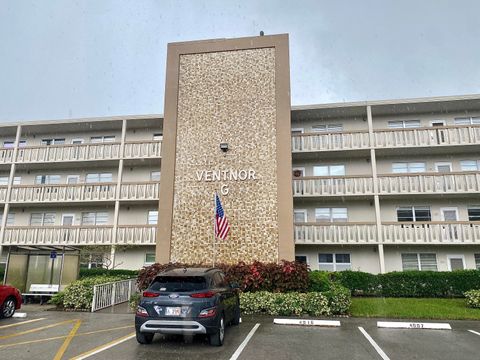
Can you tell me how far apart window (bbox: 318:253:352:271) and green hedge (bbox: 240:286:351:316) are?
26.7 ft

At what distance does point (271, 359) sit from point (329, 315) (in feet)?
19.6

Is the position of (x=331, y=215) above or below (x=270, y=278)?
above

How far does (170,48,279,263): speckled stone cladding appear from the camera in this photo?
17453 millimetres

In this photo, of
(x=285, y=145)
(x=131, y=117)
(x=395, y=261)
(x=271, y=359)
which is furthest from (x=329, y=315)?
(x=131, y=117)

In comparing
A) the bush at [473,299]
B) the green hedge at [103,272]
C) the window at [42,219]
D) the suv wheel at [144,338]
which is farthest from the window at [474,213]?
the window at [42,219]

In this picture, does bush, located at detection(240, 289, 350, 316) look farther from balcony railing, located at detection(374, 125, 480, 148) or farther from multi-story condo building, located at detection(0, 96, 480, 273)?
balcony railing, located at detection(374, 125, 480, 148)

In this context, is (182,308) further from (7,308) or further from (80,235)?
(80,235)

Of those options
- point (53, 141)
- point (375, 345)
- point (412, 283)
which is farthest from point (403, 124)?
point (53, 141)

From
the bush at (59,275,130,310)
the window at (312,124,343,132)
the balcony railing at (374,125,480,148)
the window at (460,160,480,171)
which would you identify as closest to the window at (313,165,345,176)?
the window at (312,124,343,132)

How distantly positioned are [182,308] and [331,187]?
48.1 feet

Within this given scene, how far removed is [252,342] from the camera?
335 inches

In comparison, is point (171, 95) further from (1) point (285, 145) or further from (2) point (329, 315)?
(2) point (329, 315)

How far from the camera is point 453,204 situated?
2095 cm

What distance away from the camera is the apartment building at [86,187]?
22.4m
